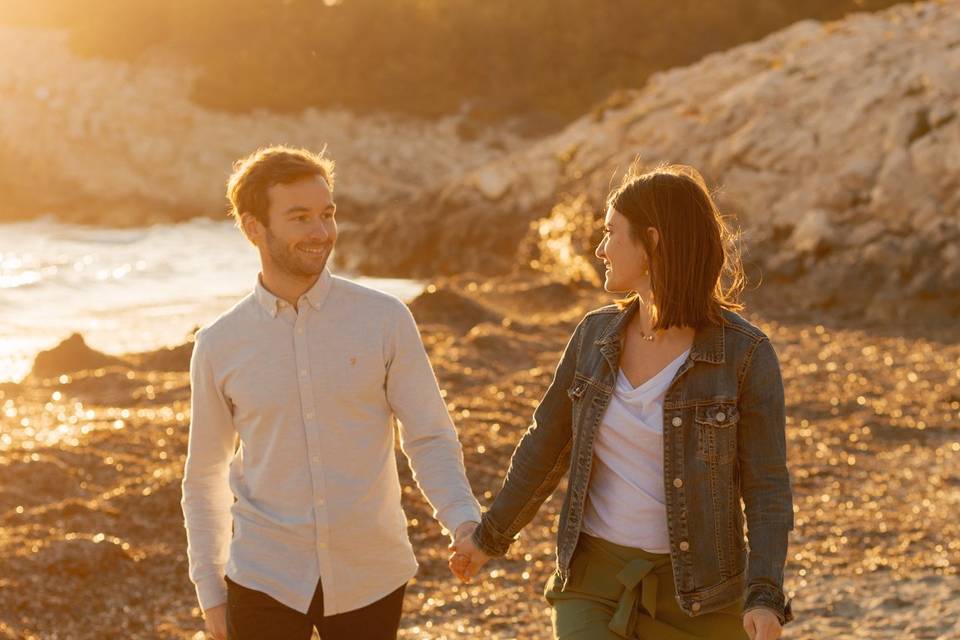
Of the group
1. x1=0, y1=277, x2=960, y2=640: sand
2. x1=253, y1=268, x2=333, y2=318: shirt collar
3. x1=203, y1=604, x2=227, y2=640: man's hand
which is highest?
x1=253, y1=268, x2=333, y2=318: shirt collar

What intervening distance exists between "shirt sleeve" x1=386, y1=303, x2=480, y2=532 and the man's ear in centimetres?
44

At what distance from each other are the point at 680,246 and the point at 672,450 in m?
0.52

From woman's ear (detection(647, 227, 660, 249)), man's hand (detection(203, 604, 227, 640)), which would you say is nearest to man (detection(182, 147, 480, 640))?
man's hand (detection(203, 604, 227, 640))

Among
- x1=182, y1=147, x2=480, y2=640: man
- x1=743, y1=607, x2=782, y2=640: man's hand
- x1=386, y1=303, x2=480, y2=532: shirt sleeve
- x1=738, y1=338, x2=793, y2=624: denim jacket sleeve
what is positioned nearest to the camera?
x1=743, y1=607, x2=782, y2=640: man's hand

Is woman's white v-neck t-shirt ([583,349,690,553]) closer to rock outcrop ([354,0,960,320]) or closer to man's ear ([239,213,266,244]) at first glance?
man's ear ([239,213,266,244])

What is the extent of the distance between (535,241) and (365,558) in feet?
66.9

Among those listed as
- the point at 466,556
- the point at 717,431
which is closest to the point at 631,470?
the point at 717,431

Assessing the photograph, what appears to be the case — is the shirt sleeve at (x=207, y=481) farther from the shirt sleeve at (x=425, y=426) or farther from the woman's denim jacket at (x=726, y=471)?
the woman's denim jacket at (x=726, y=471)

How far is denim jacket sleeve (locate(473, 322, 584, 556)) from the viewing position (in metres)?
3.90

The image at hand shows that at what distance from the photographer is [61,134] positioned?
160 feet

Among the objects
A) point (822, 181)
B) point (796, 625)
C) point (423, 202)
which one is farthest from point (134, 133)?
point (796, 625)

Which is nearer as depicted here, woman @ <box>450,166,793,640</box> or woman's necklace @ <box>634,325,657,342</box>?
woman @ <box>450,166,793,640</box>

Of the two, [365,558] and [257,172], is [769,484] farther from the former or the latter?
[257,172]

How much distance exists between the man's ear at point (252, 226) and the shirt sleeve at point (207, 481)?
32cm
